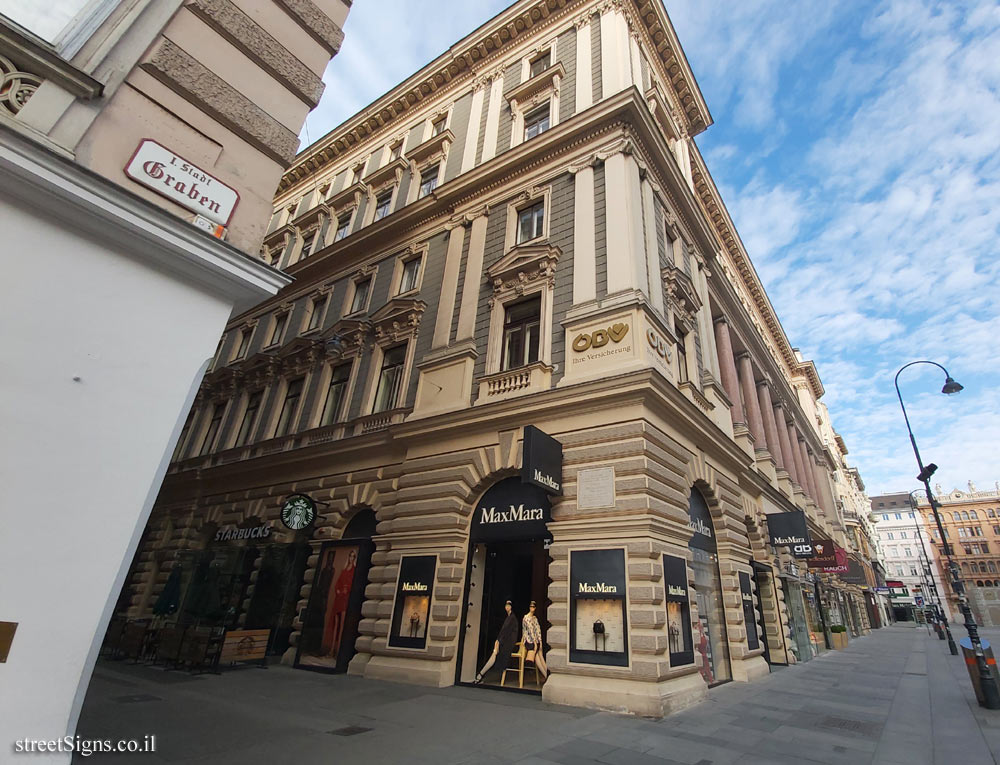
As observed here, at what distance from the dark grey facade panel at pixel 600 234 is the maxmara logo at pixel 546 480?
495 centimetres

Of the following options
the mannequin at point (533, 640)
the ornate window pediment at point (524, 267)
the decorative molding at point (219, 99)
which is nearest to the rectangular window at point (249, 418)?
the ornate window pediment at point (524, 267)

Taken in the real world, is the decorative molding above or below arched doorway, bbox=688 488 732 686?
above

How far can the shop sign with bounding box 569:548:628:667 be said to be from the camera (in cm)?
916

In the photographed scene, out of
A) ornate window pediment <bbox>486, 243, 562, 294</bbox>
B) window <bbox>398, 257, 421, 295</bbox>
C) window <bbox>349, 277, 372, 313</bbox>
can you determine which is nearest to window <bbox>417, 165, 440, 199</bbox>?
window <bbox>398, 257, 421, 295</bbox>

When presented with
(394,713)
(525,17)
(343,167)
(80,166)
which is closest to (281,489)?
(394,713)

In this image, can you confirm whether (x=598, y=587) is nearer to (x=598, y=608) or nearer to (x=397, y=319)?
(x=598, y=608)

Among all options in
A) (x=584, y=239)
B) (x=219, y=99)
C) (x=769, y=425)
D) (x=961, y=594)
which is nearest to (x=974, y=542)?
(x=769, y=425)

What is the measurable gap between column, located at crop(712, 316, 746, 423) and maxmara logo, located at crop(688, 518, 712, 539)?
718 cm

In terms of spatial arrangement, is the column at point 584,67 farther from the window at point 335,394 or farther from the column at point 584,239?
the window at point 335,394

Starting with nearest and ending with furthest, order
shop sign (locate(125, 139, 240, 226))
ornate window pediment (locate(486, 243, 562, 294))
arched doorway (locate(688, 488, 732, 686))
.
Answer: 1. shop sign (locate(125, 139, 240, 226))
2. arched doorway (locate(688, 488, 732, 686))
3. ornate window pediment (locate(486, 243, 562, 294))

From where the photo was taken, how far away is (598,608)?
376 inches

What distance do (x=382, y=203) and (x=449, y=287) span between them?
945 cm

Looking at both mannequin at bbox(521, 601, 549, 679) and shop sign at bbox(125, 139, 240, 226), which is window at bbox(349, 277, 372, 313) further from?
shop sign at bbox(125, 139, 240, 226)

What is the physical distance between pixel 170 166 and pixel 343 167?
24420 mm
